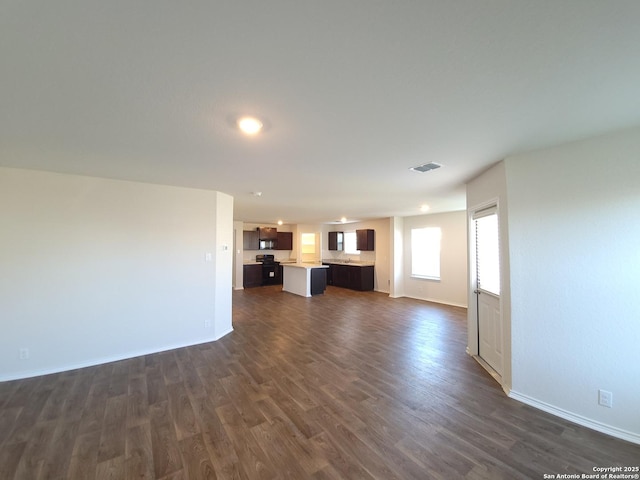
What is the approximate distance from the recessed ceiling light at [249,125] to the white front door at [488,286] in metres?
2.79

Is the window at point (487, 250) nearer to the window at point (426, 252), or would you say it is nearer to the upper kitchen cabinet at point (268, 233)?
the window at point (426, 252)

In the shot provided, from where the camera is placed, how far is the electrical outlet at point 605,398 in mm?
2088

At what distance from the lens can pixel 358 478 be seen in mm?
1648

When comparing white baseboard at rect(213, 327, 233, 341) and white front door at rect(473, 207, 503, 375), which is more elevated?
white front door at rect(473, 207, 503, 375)

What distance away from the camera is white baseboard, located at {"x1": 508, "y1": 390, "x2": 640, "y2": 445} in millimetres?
2016

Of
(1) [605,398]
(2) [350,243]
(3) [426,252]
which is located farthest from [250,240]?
(1) [605,398]

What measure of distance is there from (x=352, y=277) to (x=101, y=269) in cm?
700

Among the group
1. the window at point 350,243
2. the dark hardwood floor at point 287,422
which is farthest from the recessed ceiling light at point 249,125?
the window at point 350,243

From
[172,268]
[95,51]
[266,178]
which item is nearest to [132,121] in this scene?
[95,51]

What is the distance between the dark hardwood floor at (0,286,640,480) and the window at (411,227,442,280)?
376 cm

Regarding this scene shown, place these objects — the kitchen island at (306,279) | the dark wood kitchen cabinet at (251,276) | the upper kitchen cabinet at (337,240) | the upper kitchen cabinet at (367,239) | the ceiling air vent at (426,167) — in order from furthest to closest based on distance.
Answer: the upper kitchen cabinet at (337,240) < the dark wood kitchen cabinet at (251,276) < the upper kitchen cabinet at (367,239) < the kitchen island at (306,279) < the ceiling air vent at (426,167)

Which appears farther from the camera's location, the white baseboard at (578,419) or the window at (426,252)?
the window at (426,252)

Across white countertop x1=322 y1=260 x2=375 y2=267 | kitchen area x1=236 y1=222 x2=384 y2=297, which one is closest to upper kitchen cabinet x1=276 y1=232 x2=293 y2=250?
kitchen area x1=236 y1=222 x2=384 y2=297

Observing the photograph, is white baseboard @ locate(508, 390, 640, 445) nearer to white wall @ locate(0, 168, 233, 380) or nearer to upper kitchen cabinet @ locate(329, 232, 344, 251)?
white wall @ locate(0, 168, 233, 380)
